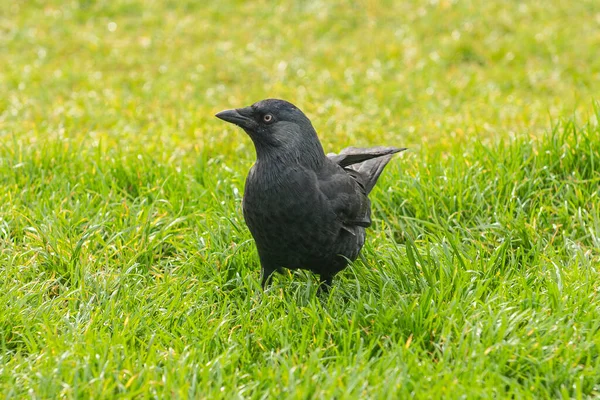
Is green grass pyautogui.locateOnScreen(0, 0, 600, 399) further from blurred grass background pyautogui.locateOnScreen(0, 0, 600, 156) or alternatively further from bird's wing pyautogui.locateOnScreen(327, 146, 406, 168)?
bird's wing pyautogui.locateOnScreen(327, 146, 406, 168)

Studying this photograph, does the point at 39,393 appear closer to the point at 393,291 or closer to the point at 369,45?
the point at 393,291

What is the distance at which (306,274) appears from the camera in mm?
4059

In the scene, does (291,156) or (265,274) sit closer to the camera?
(291,156)

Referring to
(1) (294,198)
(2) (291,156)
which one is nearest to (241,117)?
(2) (291,156)

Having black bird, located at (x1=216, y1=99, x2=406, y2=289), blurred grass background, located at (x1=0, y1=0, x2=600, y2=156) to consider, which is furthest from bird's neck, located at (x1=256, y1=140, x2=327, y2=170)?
blurred grass background, located at (x1=0, y1=0, x2=600, y2=156)

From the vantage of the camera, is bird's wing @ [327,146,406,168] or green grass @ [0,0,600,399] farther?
bird's wing @ [327,146,406,168]

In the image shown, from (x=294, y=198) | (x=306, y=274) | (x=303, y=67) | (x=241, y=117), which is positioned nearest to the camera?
(x=294, y=198)

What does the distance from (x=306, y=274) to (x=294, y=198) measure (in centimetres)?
74

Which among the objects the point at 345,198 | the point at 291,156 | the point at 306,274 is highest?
the point at 291,156

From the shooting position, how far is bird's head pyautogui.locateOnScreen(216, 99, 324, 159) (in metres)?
3.58

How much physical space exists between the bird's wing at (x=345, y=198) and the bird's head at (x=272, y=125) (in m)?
0.23

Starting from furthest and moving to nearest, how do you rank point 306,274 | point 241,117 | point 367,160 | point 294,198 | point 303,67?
point 303,67
point 367,160
point 306,274
point 241,117
point 294,198

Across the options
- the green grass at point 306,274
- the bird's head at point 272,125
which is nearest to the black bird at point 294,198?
the bird's head at point 272,125

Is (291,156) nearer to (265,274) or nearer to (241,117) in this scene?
(241,117)
